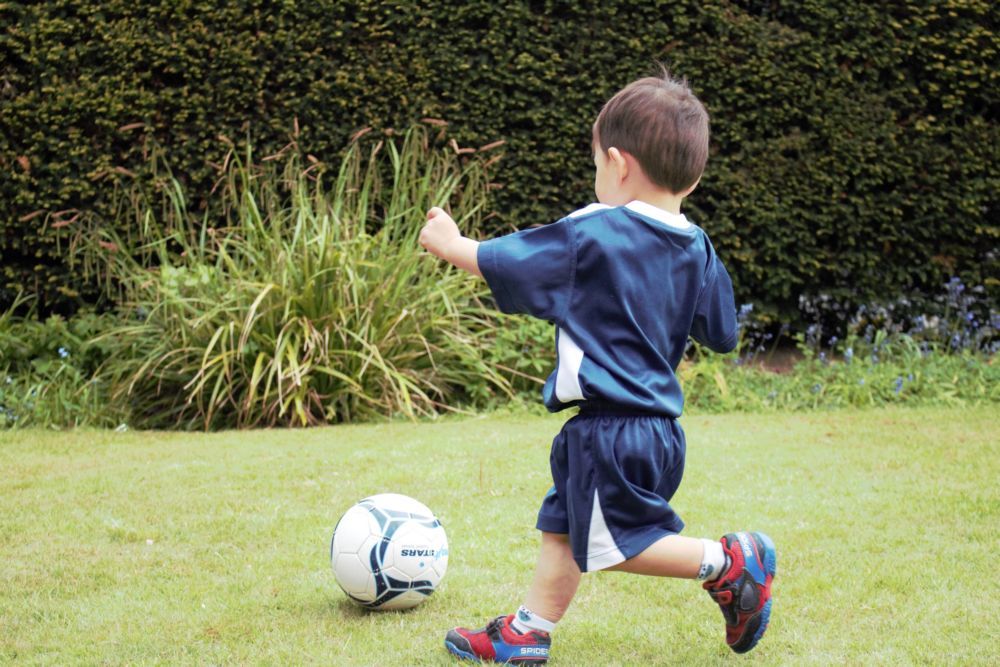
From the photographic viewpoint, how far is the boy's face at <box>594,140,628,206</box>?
9.21 feet

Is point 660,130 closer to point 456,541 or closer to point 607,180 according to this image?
point 607,180

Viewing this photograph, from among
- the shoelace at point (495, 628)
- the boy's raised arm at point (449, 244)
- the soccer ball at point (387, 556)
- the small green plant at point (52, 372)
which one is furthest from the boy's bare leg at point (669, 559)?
the small green plant at point (52, 372)

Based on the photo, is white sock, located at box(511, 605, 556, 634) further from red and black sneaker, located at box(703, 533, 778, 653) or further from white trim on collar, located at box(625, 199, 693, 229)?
white trim on collar, located at box(625, 199, 693, 229)

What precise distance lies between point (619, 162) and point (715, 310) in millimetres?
497

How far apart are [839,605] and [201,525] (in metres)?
2.29

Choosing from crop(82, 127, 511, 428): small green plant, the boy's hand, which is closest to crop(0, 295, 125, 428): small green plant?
crop(82, 127, 511, 428): small green plant

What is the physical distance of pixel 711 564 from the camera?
2.72 m

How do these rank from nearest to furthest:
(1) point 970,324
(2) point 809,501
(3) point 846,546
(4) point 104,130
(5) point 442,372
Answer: (3) point 846,546
(2) point 809,501
(5) point 442,372
(4) point 104,130
(1) point 970,324

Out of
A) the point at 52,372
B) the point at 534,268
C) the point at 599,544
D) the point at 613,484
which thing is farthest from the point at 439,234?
the point at 52,372

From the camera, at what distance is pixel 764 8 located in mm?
7723

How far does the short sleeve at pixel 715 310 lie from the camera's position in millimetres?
2932

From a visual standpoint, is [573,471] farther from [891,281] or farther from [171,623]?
[891,281]

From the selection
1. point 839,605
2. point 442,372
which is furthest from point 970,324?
point 839,605

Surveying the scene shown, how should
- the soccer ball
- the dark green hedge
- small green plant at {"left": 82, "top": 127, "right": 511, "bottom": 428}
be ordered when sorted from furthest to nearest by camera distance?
1. the dark green hedge
2. small green plant at {"left": 82, "top": 127, "right": 511, "bottom": 428}
3. the soccer ball
